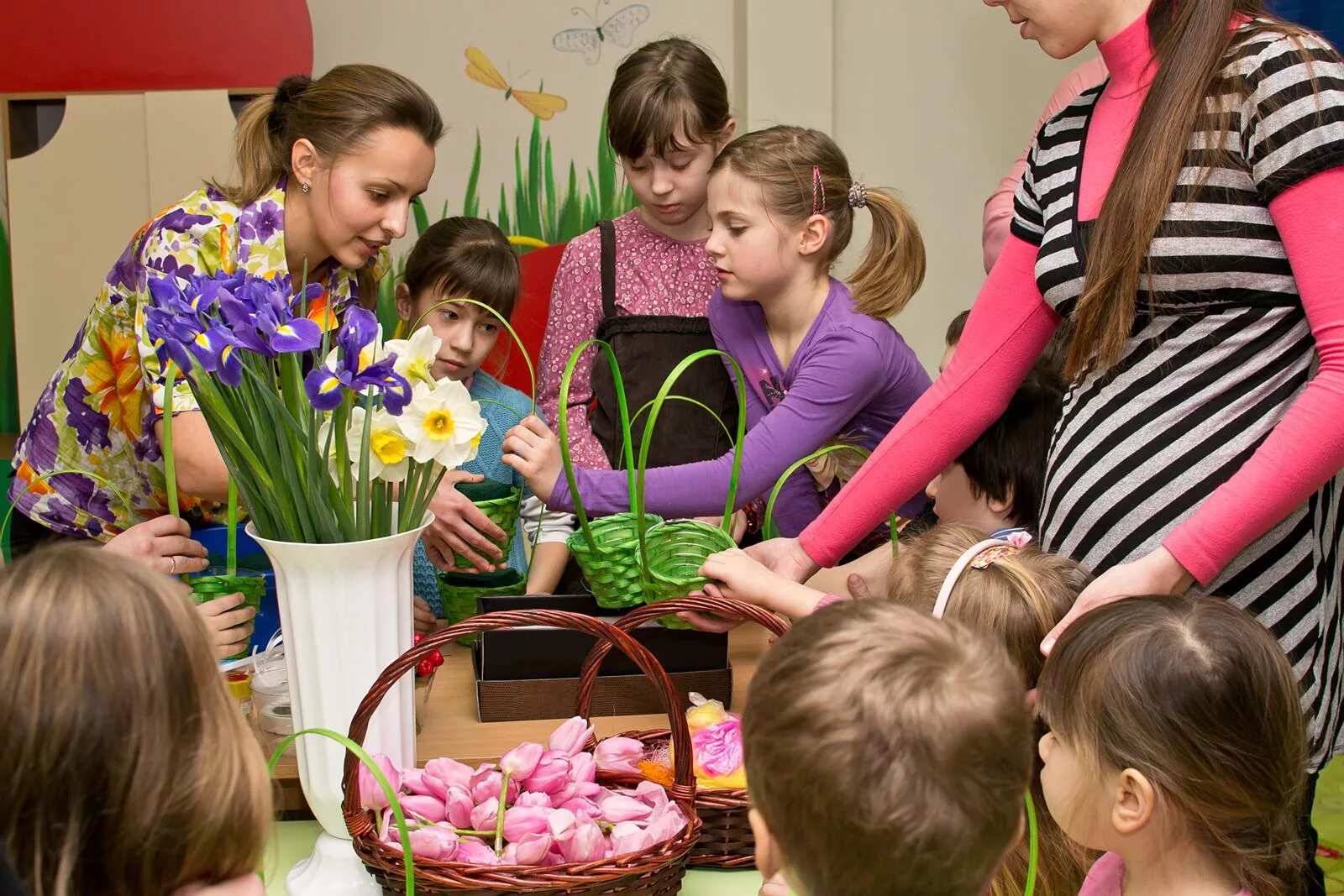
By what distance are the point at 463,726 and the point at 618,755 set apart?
322mm

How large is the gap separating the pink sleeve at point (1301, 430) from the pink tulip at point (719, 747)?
0.47 m

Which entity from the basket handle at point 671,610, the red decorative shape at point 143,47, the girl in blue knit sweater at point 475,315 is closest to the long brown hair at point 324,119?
the girl in blue knit sweater at point 475,315

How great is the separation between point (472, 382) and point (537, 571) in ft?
2.23

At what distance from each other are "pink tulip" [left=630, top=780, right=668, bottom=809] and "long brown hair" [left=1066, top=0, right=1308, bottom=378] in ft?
2.11

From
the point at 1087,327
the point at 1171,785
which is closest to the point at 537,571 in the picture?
the point at 1087,327

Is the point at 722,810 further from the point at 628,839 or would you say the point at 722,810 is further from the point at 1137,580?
the point at 1137,580

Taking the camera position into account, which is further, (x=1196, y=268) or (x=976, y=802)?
(x=1196, y=268)

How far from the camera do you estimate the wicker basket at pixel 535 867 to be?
41.1 inches

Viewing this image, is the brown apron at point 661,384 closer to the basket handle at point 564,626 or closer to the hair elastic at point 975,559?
the hair elastic at point 975,559

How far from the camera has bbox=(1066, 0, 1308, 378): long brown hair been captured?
1.24m

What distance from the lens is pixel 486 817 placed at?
1136mm

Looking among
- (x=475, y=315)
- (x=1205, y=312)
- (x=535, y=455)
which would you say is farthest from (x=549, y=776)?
(x=475, y=315)

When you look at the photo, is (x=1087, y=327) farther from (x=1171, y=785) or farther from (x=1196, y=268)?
(x=1171, y=785)

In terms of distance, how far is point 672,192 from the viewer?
229cm
